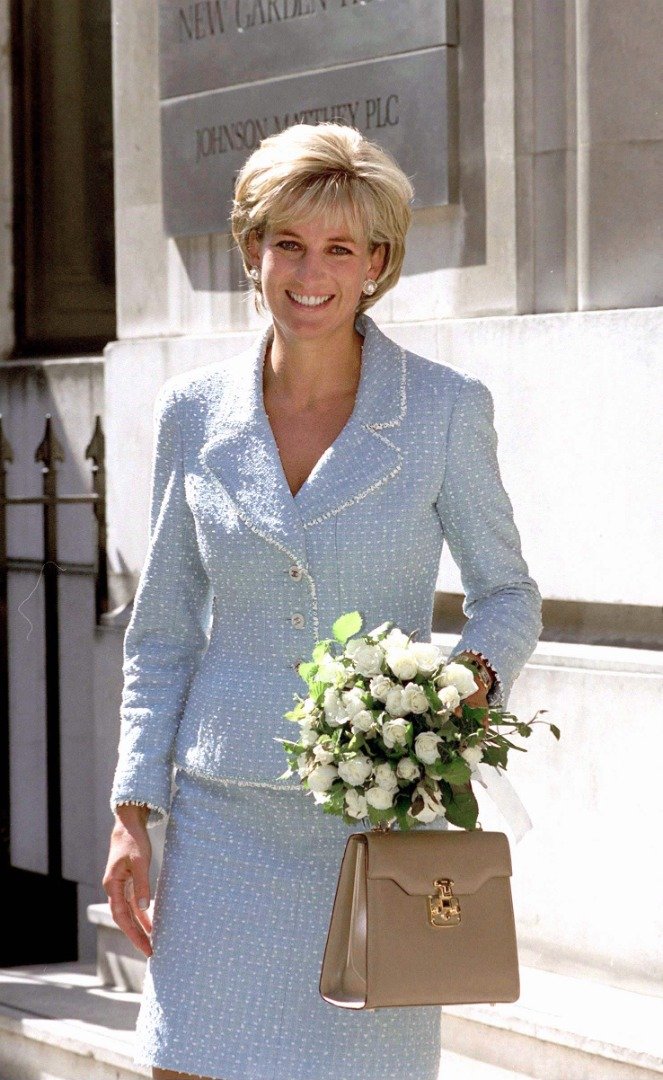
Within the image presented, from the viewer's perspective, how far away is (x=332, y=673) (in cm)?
251

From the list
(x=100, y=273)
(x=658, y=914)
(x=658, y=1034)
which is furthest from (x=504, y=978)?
(x=100, y=273)

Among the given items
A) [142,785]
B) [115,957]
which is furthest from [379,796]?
[115,957]

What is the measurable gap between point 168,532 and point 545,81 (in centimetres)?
214

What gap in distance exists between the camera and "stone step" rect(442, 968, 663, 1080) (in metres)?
3.83

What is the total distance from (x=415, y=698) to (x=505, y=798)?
0.29 metres

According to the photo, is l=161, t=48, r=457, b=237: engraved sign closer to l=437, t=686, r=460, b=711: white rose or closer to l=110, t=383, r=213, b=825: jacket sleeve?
l=110, t=383, r=213, b=825: jacket sleeve

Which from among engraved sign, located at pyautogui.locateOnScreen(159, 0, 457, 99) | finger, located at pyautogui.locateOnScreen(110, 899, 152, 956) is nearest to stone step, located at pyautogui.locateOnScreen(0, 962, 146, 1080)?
finger, located at pyautogui.locateOnScreen(110, 899, 152, 956)

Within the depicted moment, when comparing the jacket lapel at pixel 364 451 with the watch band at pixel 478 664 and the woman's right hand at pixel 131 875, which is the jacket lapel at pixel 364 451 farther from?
the woman's right hand at pixel 131 875

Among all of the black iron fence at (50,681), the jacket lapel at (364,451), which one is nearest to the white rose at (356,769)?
the jacket lapel at (364,451)

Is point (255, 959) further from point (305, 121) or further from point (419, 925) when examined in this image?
point (305, 121)

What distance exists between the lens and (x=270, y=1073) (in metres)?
2.78

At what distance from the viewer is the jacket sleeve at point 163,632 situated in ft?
9.66

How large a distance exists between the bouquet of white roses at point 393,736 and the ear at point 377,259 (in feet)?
2.15

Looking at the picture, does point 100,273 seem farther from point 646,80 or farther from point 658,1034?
point 658,1034
